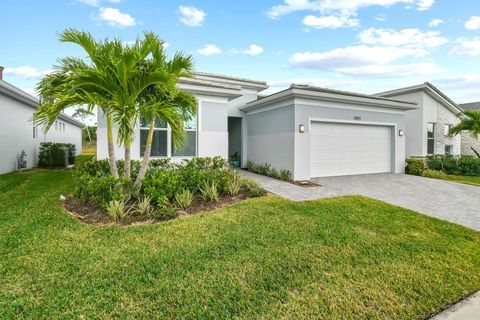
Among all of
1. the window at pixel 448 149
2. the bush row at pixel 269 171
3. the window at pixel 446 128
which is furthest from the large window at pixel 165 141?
the window at pixel 448 149

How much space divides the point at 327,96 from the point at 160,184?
304 inches

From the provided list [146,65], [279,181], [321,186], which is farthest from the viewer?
[279,181]

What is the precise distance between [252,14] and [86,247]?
11.5 metres

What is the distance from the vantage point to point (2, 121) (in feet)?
36.8

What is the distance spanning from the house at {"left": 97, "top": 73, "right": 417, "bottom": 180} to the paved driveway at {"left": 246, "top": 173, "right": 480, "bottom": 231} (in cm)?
110

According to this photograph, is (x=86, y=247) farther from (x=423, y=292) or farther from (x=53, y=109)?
(x=423, y=292)

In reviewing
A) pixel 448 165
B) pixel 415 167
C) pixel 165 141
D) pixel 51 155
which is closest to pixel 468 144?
pixel 448 165

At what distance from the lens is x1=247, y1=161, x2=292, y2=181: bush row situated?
406 inches

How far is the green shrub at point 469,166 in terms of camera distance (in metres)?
13.6

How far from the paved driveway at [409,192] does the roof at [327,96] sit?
3457 mm

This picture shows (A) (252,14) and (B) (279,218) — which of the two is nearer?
(B) (279,218)

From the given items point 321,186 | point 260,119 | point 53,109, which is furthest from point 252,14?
point 53,109

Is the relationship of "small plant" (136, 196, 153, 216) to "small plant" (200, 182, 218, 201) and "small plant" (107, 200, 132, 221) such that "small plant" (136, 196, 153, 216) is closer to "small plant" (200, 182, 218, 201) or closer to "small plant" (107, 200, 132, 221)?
"small plant" (107, 200, 132, 221)

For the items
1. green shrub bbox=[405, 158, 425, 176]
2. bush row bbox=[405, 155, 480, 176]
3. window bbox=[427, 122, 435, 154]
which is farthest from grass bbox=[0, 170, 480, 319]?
window bbox=[427, 122, 435, 154]
